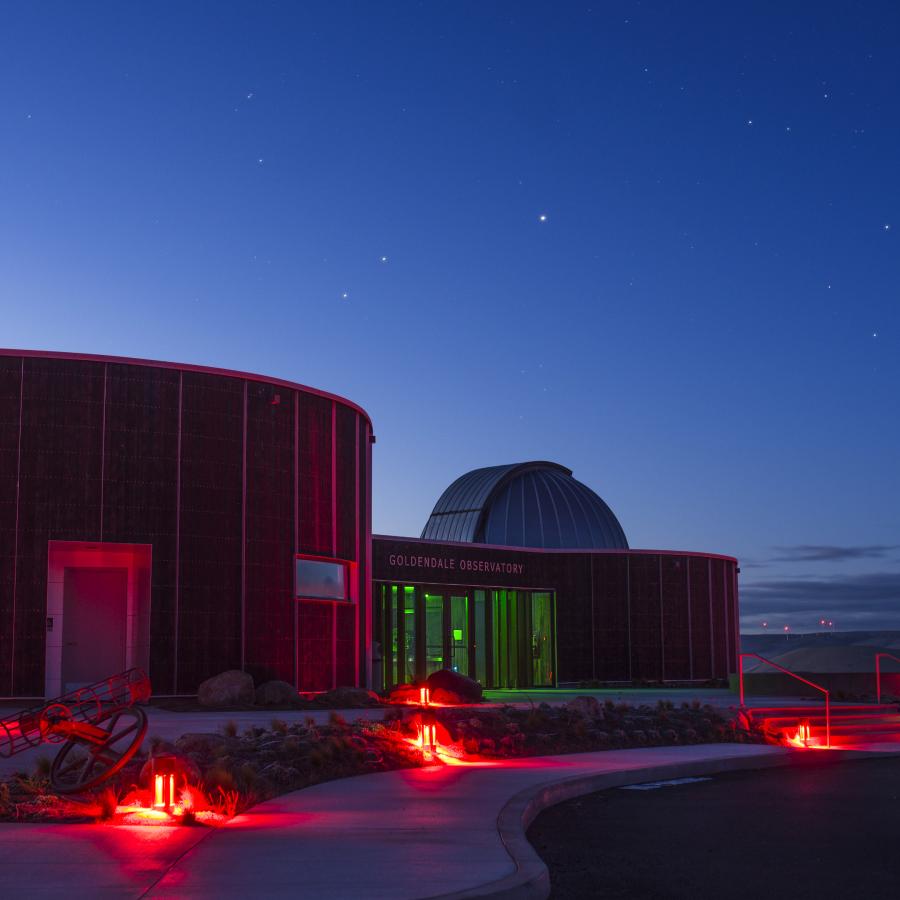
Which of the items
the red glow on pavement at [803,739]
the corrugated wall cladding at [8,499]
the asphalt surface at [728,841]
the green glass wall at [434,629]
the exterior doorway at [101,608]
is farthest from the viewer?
the green glass wall at [434,629]

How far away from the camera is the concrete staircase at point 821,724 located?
1936cm

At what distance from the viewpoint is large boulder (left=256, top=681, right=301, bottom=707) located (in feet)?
77.2

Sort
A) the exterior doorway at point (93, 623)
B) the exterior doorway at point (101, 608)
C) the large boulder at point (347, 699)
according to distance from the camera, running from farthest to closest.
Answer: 1. the large boulder at point (347, 699)
2. the exterior doorway at point (93, 623)
3. the exterior doorway at point (101, 608)

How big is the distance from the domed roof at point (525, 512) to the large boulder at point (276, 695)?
20005 mm

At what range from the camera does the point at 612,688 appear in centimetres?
3909

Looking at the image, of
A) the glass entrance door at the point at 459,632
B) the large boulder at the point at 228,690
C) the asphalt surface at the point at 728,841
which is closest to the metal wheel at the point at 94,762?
the asphalt surface at the point at 728,841

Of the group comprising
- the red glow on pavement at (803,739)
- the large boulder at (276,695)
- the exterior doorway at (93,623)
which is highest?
the exterior doorway at (93,623)

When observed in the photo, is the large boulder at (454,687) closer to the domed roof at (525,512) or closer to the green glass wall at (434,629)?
the green glass wall at (434,629)

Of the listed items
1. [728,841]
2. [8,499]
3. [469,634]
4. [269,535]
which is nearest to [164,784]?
[728,841]

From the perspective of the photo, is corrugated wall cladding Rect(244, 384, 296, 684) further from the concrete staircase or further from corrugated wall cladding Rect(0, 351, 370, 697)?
the concrete staircase

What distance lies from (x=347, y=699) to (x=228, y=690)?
253cm

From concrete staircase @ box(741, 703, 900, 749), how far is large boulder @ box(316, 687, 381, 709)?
7.61m

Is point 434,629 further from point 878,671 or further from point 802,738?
point 802,738

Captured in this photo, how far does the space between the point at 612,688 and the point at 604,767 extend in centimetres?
2569
